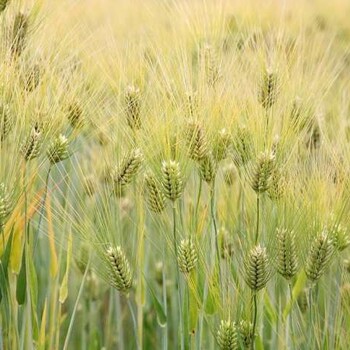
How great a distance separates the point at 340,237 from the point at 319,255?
7 cm

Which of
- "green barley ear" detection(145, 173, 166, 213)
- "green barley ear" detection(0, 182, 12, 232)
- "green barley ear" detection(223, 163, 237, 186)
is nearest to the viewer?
"green barley ear" detection(0, 182, 12, 232)

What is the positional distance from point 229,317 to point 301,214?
164mm

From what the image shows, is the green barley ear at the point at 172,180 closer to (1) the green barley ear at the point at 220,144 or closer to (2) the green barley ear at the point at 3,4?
(1) the green barley ear at the point at 220,144

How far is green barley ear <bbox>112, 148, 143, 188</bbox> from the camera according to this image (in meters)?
1.18

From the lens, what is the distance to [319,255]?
1117 mm

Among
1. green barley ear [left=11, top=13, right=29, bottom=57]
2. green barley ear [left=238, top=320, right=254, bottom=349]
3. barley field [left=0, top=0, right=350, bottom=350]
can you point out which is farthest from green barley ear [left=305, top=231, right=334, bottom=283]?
green barley ear [left=11, top=13, right=29, bottom=57]

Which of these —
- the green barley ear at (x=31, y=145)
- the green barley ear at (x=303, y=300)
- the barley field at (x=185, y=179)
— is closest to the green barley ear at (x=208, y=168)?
the barley field at (x=185, y=179)

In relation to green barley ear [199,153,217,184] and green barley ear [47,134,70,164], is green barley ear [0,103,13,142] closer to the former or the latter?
green barley ear [47,134,70,164]

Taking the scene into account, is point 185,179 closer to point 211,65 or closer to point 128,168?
point 128,168

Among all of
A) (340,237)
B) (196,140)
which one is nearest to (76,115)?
(196,140)

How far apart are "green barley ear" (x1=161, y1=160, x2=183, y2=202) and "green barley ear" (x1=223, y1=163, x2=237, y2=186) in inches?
9.6

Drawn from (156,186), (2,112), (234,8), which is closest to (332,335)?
(156,186)

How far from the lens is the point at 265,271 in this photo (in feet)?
3.57

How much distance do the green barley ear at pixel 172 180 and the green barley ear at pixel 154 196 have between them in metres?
0.04
